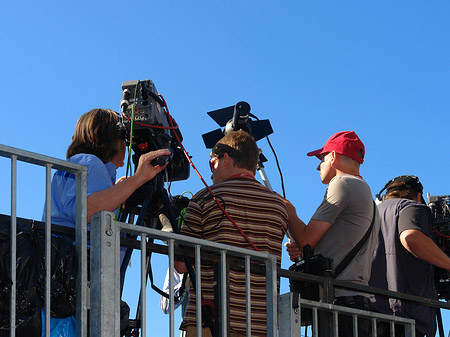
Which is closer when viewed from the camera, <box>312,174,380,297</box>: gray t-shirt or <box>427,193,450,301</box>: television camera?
<box>312,174,380,297</box>: gray t-shirt

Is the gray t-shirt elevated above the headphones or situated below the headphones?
below

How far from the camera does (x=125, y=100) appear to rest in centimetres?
445

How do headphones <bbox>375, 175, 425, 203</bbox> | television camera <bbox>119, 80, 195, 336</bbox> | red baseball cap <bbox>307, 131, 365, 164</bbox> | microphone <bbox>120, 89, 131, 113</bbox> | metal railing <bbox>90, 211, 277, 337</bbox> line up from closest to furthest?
metal railing <bbox>90, 211, 277, 337</bbox>, television camera <bbox>119, 80, 195, 336</bbox>, microphone <bbox>120, 89, 131, 113</bbox>, red baseball cap <bbox>307, 131, 365, 164</bbox>, headphones <bbox>375, 175, 425, 203</bbox>

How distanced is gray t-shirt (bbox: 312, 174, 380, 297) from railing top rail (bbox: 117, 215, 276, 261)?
0.84m

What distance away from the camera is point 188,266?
161 inches

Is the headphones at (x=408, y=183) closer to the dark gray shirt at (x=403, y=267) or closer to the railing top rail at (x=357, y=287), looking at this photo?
the dark gray shirt at (x=403, y=267)

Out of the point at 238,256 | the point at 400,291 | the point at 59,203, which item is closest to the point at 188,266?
the point at 238,256

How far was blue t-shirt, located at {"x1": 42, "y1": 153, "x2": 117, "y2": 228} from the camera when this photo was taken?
383cm

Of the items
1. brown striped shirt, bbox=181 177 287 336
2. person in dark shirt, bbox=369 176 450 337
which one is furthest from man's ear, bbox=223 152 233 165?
person in dark shirt, bbox=369 176 450 337

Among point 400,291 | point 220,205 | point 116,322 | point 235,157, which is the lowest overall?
point 116,322

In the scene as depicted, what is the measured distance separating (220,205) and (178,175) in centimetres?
50

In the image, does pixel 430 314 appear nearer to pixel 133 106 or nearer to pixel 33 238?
pixel 133 106

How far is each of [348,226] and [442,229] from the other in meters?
2.09

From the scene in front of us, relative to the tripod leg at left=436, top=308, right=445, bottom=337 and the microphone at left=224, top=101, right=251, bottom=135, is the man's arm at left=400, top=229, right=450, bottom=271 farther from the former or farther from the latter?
the microphone at left=224, top=101, right=251, bottom=135
